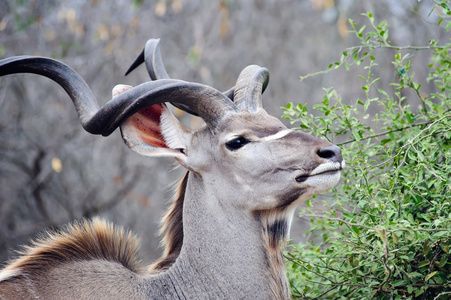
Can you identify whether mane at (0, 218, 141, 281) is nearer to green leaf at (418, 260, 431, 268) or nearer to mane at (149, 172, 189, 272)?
mane at (149, 172, 189, 272)

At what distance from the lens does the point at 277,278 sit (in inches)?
151

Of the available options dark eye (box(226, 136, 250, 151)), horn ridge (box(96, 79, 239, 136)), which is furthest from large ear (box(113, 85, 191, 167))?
dark eye (box(226, 136, 250, 151))

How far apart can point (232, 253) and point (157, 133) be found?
0.89 m

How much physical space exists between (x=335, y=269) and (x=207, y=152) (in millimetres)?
1070

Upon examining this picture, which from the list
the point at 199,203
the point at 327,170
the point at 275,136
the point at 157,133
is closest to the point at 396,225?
the point at 327,170

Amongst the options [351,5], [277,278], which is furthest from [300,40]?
[277,278]

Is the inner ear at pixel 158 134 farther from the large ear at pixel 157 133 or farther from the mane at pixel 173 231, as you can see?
the mane at pixel 173 231

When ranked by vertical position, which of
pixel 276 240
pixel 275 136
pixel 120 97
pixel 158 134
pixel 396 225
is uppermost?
pixel 120 97

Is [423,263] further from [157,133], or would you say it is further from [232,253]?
[157,133]

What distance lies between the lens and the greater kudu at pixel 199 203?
365cm

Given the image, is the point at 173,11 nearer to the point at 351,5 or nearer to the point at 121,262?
the point at 351,5

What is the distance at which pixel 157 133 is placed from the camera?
4004 millimetres

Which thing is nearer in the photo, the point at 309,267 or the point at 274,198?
the point at 274,198

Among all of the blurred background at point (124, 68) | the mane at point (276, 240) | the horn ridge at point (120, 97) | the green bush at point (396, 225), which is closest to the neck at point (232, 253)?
the mane at point (276, 240)
